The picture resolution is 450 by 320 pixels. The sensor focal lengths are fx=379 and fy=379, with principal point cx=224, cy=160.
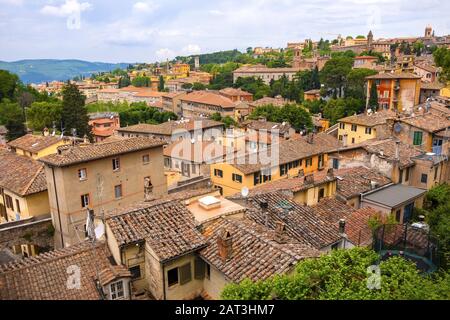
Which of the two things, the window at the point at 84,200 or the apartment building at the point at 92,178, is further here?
the window at the point at 84,200

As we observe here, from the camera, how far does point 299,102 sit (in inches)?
3086

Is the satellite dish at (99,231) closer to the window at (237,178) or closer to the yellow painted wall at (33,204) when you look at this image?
the yellow painted wall at (33,204)

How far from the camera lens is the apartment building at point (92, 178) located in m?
20.7

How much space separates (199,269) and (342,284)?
4.75 metres

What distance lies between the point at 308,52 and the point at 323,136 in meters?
127

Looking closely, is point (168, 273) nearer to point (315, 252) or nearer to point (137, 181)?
point (315, 252)

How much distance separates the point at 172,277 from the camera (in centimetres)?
1027

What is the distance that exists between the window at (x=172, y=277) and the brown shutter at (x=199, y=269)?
0.63m

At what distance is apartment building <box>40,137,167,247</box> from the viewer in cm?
2070

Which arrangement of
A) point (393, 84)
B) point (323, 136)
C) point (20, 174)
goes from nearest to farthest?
point (20, 174), point (323, 136), point (393, 84)

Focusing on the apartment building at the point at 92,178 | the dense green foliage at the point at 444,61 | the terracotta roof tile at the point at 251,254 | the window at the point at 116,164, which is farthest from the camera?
the dense green foliage at the point at 444,61

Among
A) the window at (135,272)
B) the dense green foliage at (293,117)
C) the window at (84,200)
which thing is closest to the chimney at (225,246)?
Result: the window at (135,272)

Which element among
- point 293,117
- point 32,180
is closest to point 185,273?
point 32,180
